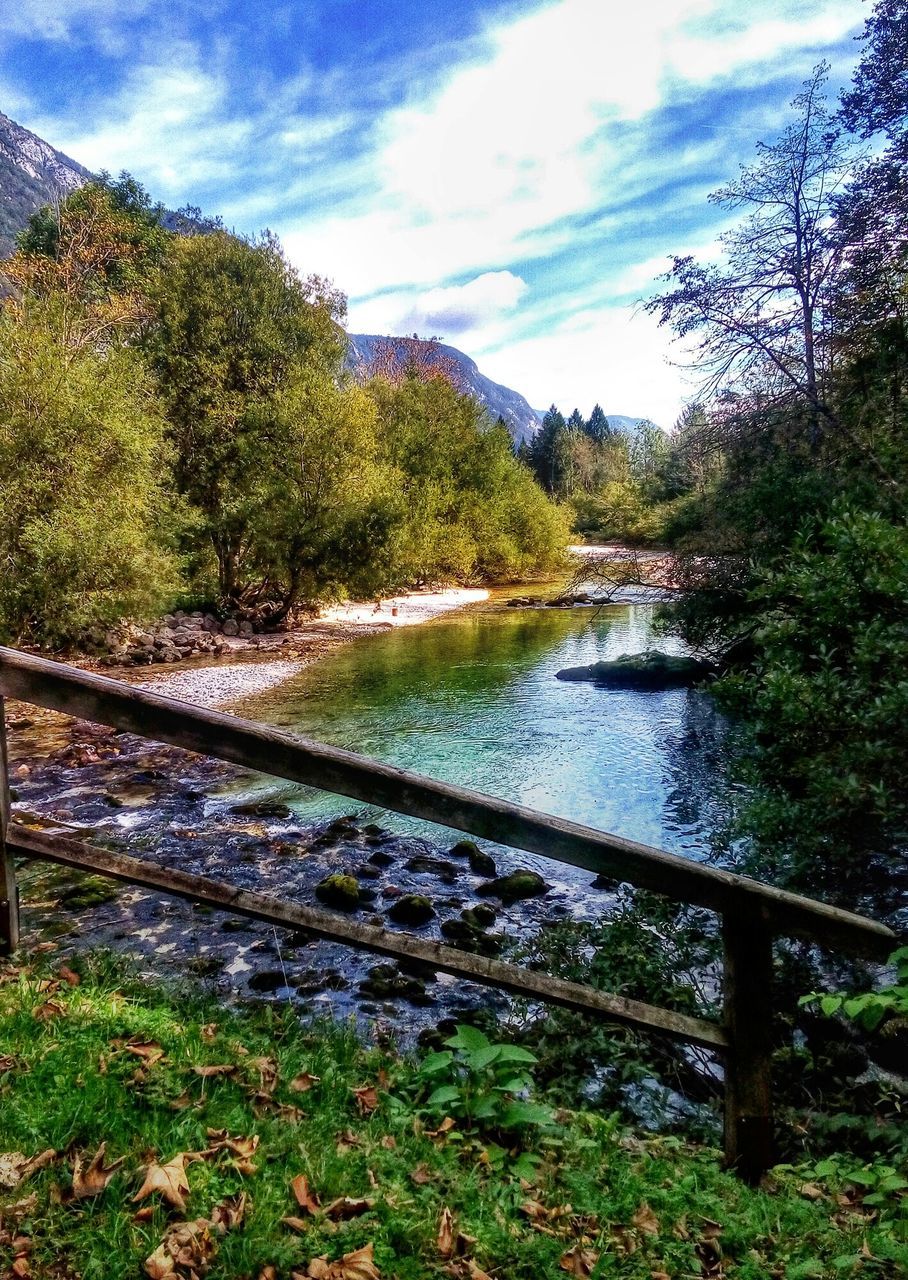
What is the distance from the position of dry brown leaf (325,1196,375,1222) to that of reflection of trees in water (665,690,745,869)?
5.68 metres

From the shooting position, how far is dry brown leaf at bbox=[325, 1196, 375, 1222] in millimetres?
2391

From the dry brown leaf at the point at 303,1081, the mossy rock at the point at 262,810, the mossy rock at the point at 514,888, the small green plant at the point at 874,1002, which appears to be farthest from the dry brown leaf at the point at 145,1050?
the mossy rock at the point at 262,810

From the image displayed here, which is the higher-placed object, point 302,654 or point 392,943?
point 392,943

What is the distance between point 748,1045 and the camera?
9.60 ft

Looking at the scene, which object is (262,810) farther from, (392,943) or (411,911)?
(392,943)

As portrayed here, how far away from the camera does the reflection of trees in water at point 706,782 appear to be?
28.2 ft

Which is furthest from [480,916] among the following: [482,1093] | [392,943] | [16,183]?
[16,183]

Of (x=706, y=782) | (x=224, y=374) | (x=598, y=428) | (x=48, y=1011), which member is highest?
(x=598, y=428)

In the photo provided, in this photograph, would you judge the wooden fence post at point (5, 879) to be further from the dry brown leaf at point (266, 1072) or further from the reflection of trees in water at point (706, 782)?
the reflection of trees in water at point (706, 782)

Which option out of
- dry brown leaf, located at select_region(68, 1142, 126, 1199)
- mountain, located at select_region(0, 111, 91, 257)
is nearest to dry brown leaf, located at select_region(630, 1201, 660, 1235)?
dry brown leaf, located at select_region(68, 1142, 126, 1199)

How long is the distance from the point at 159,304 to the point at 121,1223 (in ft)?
115

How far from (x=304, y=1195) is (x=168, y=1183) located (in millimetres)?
445

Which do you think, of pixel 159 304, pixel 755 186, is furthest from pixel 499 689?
pixel 159 304

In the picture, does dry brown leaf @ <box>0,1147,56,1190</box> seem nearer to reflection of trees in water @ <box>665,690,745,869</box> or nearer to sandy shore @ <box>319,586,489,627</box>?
reflection of trees in water @ <box>665,690,745,869</box>
